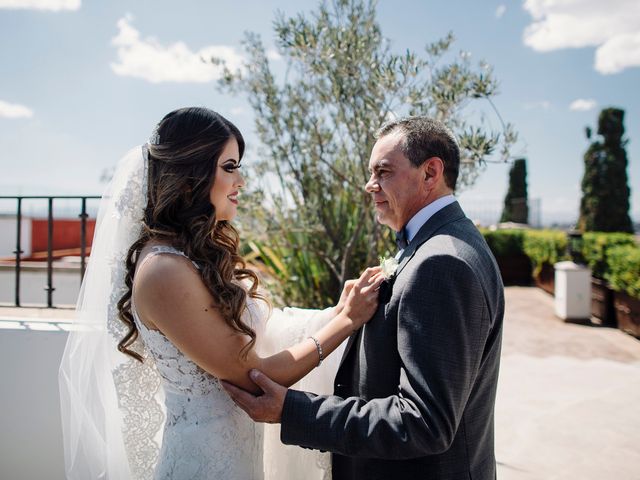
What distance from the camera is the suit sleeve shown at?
1.34m

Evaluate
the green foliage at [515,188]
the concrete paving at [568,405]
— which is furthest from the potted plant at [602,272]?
the green foliage at [515,188]

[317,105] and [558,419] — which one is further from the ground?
[317,105]

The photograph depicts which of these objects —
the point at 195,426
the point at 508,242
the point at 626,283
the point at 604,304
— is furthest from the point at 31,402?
the point at 508,242

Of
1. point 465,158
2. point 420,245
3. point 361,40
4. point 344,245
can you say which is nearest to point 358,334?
point 420,245

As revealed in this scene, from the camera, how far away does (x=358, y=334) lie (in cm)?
171

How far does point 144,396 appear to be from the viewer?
6.49 feet

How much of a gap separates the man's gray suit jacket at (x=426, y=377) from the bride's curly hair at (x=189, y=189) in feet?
1.40

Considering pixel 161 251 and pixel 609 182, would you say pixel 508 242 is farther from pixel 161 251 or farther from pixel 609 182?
pixel 161 251

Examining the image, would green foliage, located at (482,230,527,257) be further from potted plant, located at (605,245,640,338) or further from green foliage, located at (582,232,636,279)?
potted plant, located at (605,245,640,338)

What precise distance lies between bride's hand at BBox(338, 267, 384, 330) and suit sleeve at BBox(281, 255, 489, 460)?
8.1 inches

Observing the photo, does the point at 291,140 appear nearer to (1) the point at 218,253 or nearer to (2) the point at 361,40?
(2) the point at 361,40

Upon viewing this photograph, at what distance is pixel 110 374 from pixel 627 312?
8998mm

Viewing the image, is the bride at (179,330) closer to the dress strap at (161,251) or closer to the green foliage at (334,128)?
the dress strap at (161,251)

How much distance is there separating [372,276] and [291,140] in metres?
3.10
